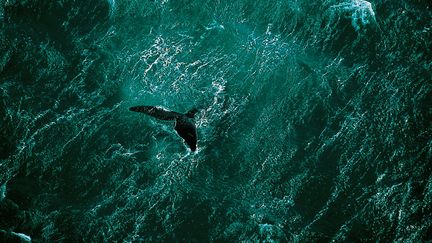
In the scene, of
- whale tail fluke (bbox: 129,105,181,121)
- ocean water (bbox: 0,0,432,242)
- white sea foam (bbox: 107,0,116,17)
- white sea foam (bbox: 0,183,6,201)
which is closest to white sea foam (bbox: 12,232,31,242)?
ocean water (bbox: 0,0,432,242)

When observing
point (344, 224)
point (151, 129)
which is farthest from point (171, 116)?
point (344, 224)

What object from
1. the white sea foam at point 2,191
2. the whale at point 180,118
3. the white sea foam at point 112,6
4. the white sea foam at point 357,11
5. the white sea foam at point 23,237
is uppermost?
the white sea foam at point 112,6

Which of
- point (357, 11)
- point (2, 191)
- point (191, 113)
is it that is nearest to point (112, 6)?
point (191, 113)

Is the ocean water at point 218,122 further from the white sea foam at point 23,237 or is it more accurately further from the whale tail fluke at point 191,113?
the whale tail fluke at point 191,113

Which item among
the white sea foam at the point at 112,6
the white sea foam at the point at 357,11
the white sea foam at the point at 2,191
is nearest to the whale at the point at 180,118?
the white sea foam at the point at 2,191

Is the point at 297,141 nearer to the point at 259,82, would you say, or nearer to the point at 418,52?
the point at 259,82

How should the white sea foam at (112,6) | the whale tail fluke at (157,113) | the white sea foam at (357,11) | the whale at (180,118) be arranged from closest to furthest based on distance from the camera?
the whale at (180,118)
the whale tail fluke at (157,113)
the white sea foam at (357,11)
the white sea foam at (112,6)

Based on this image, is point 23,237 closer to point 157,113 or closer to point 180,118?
point 157,113
